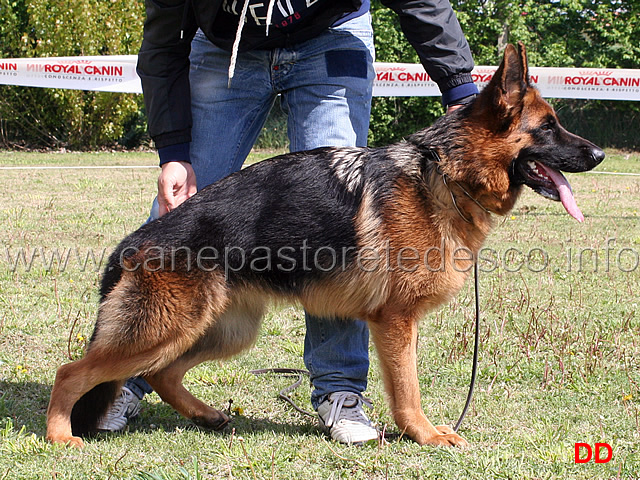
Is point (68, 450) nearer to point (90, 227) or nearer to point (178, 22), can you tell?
point (178, 22)

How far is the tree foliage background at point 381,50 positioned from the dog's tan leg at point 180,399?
51.0ft

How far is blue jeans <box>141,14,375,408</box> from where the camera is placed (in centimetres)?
329

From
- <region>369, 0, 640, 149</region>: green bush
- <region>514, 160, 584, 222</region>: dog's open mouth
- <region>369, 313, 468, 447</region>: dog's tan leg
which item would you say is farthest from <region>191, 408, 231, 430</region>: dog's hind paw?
<region>369, 0, 640, 149</region>: green bush

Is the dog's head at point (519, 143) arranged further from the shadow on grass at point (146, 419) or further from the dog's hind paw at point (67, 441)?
the dog's hind paw at point (67, 441)

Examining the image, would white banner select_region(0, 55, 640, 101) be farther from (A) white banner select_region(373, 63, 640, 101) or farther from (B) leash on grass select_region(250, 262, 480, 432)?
(B) leash on grass select_region(250, 262, 480, 432)

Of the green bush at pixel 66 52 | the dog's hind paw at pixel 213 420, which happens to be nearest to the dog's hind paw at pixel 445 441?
the dog's hind paw at pixel 213 420

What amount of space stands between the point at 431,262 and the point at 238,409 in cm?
137

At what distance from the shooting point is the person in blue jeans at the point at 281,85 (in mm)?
3209

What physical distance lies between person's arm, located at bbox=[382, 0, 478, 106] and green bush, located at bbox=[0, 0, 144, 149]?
1563cm

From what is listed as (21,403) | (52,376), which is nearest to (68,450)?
(21,403)

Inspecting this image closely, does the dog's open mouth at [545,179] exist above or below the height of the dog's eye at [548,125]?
below

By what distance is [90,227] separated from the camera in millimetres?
7734

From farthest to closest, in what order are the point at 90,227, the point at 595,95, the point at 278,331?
the point at 595,95 → the point at 90,227 → the point at 278,331

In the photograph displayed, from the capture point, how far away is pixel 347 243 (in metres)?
2.96
